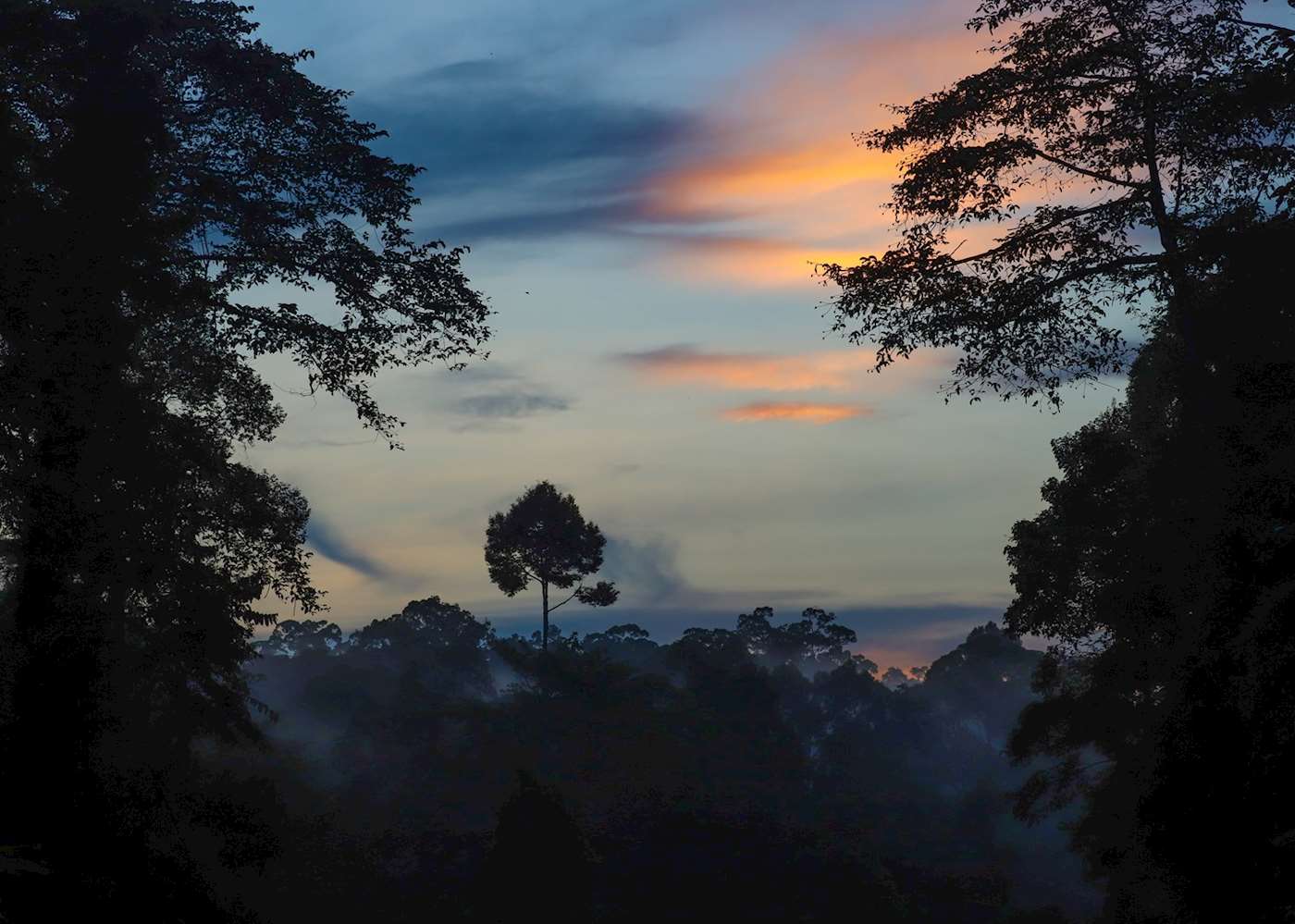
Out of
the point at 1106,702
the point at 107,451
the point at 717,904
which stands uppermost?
the point at 107,451

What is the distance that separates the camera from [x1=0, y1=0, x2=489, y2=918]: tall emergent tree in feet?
52.6

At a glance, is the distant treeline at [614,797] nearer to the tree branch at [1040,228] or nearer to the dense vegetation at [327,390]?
the dense vegetation at [327,390]

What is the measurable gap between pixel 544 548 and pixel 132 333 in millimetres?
61203

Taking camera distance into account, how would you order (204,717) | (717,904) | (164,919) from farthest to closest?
(717,904), (204,717), (164,919)

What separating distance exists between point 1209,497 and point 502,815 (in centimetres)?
3618

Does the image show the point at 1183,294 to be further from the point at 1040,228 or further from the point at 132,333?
the point at 132,333

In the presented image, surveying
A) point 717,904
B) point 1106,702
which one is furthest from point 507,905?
point 1106,702

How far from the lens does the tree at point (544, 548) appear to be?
78000 mm

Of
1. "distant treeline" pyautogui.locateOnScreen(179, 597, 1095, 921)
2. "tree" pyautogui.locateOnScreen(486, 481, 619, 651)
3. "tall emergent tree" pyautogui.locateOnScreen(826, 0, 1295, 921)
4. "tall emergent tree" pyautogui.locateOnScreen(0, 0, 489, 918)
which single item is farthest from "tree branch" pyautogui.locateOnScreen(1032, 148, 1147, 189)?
"tree" pyautogui.locateOnScreen(486, 481, 619, 651)

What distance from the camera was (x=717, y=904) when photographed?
182ft

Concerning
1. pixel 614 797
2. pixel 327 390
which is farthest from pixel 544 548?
pixel 327 390

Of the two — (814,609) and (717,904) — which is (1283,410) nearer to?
(717,904)

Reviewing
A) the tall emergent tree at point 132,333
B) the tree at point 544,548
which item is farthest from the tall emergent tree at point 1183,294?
the tree at point 544,548

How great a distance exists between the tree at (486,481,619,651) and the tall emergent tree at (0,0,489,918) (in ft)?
179
